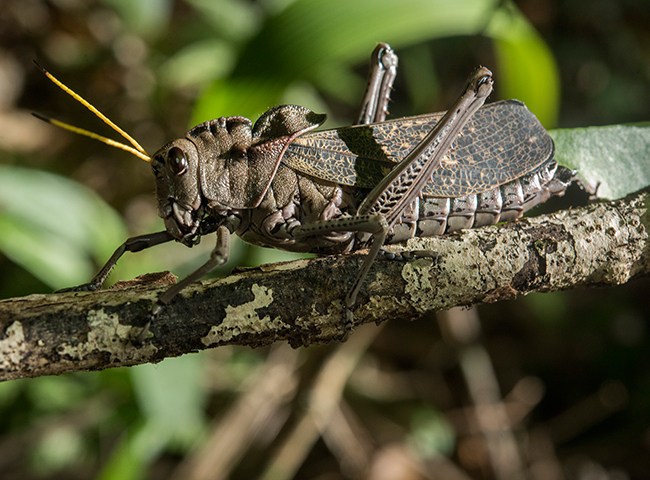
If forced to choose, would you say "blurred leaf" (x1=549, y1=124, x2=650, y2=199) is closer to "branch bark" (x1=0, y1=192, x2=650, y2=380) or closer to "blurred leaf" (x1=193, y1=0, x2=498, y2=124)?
"branch bark" (x1=0, y1=192, x2=650, y2=380)

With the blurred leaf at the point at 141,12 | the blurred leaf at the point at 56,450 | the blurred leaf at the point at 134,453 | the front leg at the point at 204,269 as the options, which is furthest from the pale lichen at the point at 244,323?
the blurred leaf at the point at 141,12

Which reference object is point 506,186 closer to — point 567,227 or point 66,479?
point 567,227

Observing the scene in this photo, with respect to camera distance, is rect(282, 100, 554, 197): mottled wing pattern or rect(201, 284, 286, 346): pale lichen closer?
rect(201, 284, 286, 346): pale lichen

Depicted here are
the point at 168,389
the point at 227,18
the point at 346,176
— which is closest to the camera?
the point at 346,176

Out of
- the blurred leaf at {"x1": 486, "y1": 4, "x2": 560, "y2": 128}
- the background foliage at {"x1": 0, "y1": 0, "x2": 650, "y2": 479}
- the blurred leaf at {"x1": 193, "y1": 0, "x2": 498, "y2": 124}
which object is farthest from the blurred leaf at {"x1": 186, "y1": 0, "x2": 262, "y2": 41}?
the blurred leaf at {"x1": 486, "y1": 4, "x2": 560, "y2": 128}

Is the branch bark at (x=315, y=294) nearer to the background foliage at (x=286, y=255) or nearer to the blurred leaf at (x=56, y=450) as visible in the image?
the background foliage at (x=286, y=255)

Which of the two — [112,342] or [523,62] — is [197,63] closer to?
[523,62]

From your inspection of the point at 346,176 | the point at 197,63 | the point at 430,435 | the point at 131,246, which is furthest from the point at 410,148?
the point at 197,63
